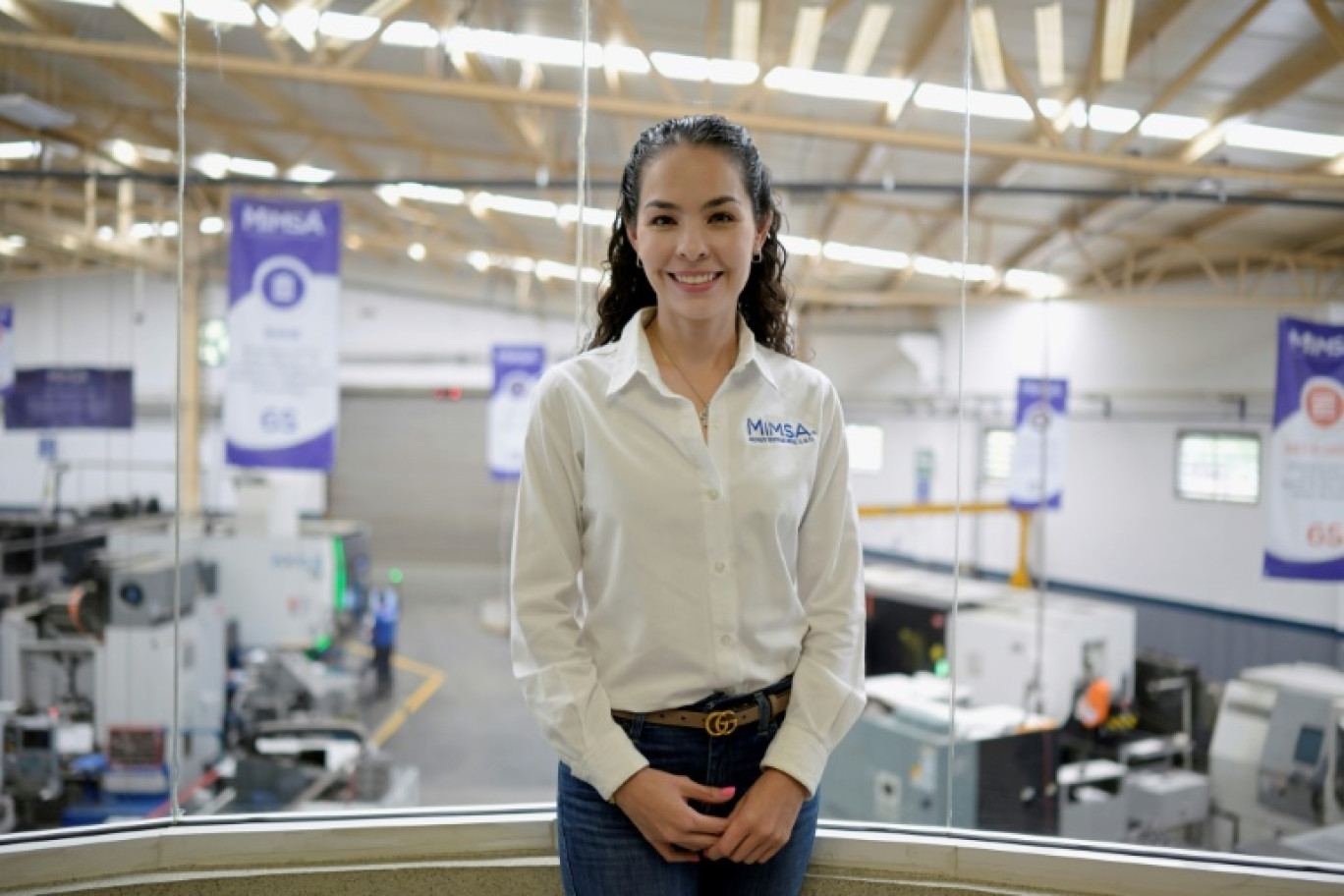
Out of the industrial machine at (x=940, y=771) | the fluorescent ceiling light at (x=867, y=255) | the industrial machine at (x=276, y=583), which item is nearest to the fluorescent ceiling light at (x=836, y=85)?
the industrial machine at (x=940, y=771)

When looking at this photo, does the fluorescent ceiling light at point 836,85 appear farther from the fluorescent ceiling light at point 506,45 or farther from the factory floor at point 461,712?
the factory floor at point 461,712

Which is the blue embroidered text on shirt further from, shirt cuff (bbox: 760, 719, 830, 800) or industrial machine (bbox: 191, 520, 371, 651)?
industrial machine (bbox: 191, 520, 371, 651)

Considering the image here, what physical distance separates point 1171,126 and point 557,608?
20.5 ft

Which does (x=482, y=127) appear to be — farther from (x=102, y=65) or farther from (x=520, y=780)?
(x=520, y=780)

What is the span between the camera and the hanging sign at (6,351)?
8.09m

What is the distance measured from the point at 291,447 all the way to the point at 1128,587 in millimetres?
11075

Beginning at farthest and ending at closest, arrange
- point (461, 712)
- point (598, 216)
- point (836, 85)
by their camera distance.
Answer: point (461, 712) < point (836, 85) < point (598, 216)

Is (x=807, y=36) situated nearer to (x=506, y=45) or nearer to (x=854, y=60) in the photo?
(x=854, y=60)

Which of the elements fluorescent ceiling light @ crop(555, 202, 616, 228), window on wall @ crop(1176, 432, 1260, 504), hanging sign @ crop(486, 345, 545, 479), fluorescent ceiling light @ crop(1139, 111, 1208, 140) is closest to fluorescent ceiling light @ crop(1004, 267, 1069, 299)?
window on wall @ crop(1176, 432, 1260, 504)

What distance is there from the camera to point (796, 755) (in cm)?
119

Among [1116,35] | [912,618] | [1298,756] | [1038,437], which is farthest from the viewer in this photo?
[1038,437]

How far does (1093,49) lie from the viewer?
482cm

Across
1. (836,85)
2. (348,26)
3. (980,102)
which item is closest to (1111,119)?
(980,102)

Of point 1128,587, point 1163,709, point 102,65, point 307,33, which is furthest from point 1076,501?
point 102,65
